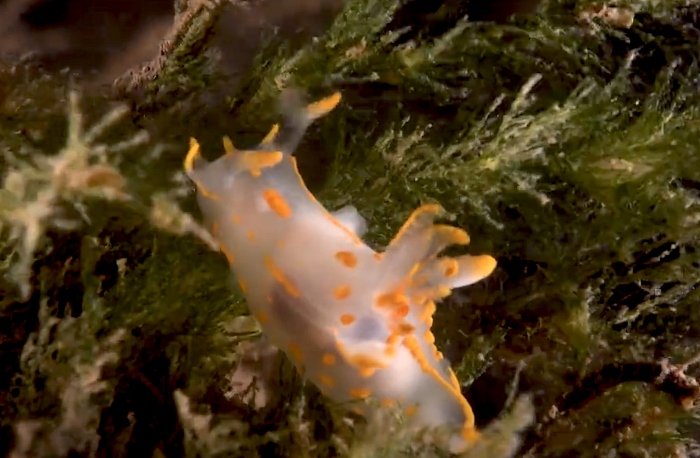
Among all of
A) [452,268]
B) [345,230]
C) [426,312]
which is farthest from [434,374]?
[345,230]

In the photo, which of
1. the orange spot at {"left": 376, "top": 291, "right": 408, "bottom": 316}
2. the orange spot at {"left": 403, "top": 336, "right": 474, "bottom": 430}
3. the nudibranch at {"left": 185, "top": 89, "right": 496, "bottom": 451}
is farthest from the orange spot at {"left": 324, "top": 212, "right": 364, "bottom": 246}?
the orange spot at {"left": 403, "top": 336, "right": 474, "bottom": 430}

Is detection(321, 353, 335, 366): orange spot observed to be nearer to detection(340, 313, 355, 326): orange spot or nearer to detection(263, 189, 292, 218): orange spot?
detection(340, 313, 355, 326): orange spot

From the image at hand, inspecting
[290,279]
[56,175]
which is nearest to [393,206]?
[290,279]

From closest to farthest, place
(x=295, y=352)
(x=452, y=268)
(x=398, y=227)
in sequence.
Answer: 1. (x=452, y=268)
2. (x=295, y=352)
3. (x=398, y=227)

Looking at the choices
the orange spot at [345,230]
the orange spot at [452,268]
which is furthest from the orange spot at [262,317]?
the orange spot at [452,268]

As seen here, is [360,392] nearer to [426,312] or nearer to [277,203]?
[426,312]

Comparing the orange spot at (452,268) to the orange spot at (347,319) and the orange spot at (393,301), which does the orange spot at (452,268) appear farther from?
the orange spot at (347,319)
